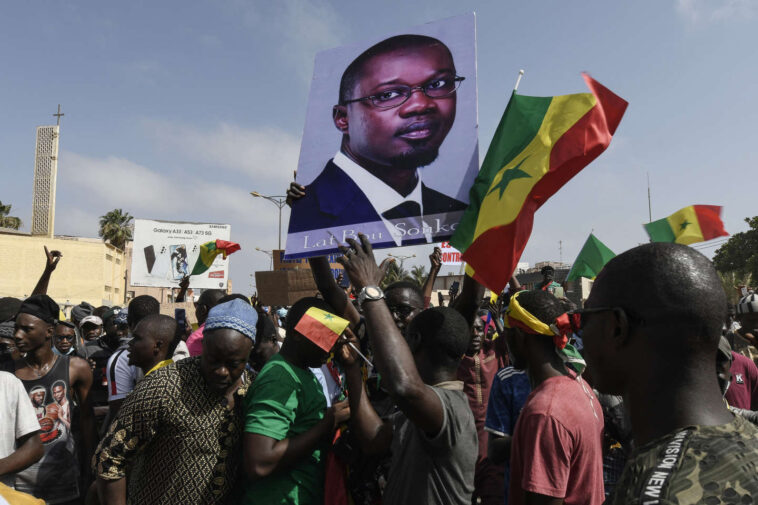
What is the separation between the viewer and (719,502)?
978mm

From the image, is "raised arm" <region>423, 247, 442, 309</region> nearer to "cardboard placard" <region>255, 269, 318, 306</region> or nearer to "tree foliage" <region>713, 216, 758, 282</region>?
"cardboard placard" <region>255, 269, 318, 306</region>

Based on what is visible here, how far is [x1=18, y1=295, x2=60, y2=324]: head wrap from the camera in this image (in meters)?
3.77

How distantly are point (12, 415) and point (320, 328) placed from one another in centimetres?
198

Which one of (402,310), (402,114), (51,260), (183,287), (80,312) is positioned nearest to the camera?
(402,114)

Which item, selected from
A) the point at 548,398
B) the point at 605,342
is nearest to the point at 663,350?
the point at 605,342

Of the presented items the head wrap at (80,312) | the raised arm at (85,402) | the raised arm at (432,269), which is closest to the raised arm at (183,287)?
the head wrap at (80,312)

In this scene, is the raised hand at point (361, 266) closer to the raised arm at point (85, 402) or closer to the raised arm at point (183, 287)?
the raised arm at point (85, 402)

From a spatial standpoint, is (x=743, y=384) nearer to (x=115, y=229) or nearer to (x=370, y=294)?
(x=370, y=294)

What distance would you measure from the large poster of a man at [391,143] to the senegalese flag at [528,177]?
0.45 feet

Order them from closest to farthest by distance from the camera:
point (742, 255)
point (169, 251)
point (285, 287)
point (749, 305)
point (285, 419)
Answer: point (285, 419) → point (749, 305) → point (285, 287) → point (169, 251) → point (742, 255)

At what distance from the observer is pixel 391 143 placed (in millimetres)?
3424

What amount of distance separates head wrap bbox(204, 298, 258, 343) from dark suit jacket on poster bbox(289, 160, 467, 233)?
2.89 feet

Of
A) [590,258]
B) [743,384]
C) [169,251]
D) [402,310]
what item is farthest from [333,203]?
[169,251]

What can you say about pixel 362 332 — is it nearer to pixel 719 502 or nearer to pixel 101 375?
pixel 719 502
